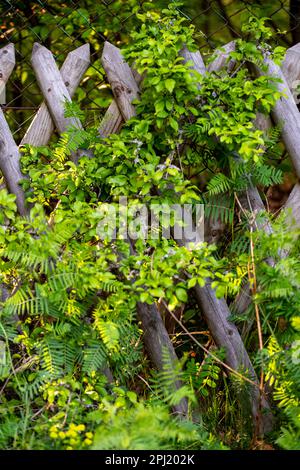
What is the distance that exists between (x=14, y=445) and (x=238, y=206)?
1262 mm

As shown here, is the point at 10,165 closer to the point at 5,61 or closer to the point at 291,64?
the point at 5,61

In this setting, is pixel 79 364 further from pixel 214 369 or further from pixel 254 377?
pixel 254 377

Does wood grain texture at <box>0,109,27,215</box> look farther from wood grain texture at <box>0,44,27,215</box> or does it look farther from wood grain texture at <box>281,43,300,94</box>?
wood grain texture at <box>281,43,300,94</box>

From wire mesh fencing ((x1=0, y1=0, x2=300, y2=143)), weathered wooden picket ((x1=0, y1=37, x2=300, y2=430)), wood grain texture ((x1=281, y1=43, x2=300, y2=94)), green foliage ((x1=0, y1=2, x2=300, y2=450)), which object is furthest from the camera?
wire mesh fencing ((x1=0, y1=0, x2=300, y2=143))

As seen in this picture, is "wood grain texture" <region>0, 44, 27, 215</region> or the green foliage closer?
the green foliage

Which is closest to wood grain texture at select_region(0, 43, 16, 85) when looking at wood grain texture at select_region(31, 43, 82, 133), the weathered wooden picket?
the weathered wooden picket

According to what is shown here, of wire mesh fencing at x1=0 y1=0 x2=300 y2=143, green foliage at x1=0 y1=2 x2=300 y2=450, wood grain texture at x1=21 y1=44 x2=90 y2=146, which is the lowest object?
green foliage at x1=0 y1=2 x2=300 y2=450

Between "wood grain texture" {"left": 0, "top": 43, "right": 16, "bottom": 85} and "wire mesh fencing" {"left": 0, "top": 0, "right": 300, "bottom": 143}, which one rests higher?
"wire mesh fencing" {"left": 0, "top": 0, "right": 300, "bottom": 143}

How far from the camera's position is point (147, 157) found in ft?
7.50

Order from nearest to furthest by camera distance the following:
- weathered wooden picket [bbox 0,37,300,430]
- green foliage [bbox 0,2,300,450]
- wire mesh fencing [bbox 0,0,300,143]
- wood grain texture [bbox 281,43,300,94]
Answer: green foliage [bbox 0,2,300,450]
weathered wooden picket [bbox 0,37,300,430]
wood grain texture [bbox 281,43,300,94]
wire mesh fencing [bbox 0,0,300,143]

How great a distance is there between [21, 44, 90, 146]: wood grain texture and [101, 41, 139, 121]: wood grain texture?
0.10 metres

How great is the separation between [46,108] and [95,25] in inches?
41.7

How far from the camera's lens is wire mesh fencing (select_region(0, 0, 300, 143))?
3.21 meters

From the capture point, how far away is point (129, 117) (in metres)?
2.44
